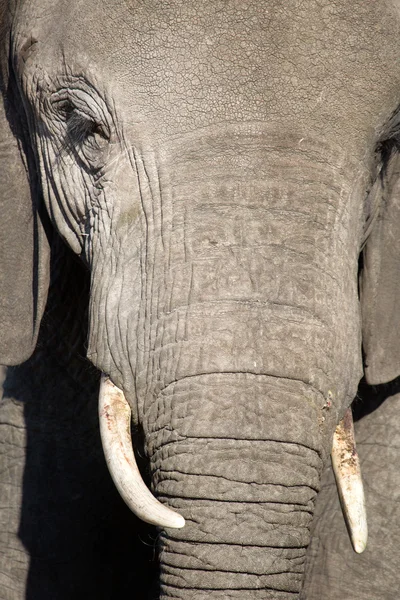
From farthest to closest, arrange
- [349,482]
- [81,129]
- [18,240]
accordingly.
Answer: [18,240] < [81,129] < [349,482]

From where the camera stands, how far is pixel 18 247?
10.5ft

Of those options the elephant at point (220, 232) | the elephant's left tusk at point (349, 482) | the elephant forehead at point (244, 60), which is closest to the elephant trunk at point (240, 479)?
the elephant at point (220, 232)

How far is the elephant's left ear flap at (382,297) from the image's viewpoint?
317 cm

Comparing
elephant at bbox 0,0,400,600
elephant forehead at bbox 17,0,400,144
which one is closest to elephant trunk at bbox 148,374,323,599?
elephant at bbox 0,0,400,600

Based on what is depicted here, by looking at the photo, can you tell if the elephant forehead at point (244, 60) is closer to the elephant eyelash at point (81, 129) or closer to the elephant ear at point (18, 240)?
the elephant eyelash at point (81, 129)

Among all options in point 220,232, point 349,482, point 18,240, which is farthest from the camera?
point 18,240

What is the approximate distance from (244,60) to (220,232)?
0.38 meters

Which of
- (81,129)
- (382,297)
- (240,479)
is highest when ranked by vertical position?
(81,129)

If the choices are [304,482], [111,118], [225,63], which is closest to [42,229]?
[111,118]

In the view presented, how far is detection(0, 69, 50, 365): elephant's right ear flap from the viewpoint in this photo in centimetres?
315

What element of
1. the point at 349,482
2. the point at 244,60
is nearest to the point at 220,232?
the point at 244,60

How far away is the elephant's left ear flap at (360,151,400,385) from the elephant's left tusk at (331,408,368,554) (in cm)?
52

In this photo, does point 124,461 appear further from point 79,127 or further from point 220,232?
point 79,127

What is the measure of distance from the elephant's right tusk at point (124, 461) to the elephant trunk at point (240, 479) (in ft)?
0.19
